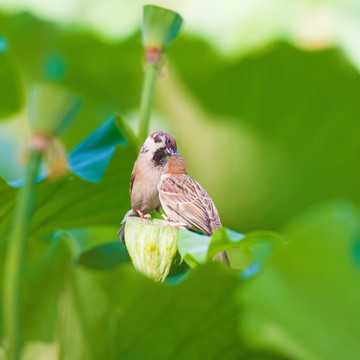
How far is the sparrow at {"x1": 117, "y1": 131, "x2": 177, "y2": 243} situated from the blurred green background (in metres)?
0.06

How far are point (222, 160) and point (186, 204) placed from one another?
0.87ft

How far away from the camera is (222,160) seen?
0.62 meters

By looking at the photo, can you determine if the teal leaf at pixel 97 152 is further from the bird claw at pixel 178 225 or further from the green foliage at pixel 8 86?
the green foliage at pixel 8 86

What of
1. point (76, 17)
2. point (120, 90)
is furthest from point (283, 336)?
point (76, 17)

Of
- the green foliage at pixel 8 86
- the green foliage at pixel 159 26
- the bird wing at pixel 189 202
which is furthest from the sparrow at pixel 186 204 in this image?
the green foliage at pixel 8 86

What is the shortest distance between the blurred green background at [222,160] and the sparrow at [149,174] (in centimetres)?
6

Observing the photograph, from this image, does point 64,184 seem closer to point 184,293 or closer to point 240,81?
point 184,293

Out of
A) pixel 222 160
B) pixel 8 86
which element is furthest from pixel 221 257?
pixel 8 86

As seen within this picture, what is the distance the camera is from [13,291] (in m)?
0.32

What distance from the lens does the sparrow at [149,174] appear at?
37 centimetres

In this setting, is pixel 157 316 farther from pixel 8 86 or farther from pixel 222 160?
pixel 8 86

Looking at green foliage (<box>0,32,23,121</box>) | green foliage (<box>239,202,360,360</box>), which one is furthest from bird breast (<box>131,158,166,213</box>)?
green foliage (<box>0,32,23,121</box>)

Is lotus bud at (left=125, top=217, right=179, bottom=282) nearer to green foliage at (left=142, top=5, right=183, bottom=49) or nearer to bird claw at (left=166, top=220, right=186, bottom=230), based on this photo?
bird claw at (left=166, top=220, right=186, bottom=230)

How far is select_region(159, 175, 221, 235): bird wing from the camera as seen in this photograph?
0.36m
